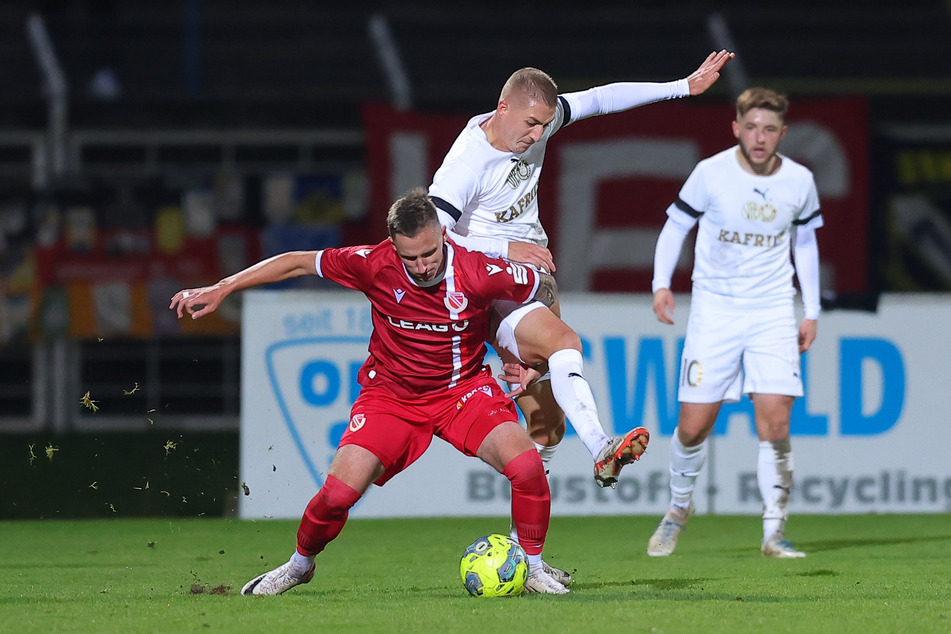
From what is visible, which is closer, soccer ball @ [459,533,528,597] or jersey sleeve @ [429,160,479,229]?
soccer ball @ [459,533,528,597]

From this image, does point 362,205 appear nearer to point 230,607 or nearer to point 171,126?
point 171,126

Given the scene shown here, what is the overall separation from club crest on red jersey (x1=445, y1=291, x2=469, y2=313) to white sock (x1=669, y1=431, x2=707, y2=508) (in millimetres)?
2073

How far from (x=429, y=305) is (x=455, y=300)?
0.10 m

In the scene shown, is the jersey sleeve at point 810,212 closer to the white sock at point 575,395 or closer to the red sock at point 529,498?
the white sock at point 575,395

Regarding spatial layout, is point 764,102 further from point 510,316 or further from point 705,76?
point 510,316

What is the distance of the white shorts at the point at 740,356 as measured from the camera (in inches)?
273

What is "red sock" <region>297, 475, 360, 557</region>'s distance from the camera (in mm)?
5281

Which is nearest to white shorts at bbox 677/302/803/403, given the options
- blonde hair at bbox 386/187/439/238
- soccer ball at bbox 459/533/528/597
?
soccer ball at bbox 459/533/528/597

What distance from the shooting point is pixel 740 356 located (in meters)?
7.04

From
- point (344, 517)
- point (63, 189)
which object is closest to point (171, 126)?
point (63, 189)

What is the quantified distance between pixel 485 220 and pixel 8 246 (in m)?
8.51

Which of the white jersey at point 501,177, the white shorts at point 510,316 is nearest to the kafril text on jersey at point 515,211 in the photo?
the white jersey at point 501,177

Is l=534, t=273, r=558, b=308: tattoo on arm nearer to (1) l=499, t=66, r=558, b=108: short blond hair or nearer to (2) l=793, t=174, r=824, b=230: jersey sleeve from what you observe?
(1) l=499, t=66, r=558, b=108: short blond hair

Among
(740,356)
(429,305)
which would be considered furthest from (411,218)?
(740,356)
